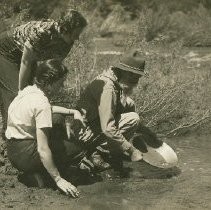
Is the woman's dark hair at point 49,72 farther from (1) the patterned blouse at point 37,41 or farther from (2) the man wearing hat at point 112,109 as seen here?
(2) the man wearing hat at point 112,109

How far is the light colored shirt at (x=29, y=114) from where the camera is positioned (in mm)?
4566

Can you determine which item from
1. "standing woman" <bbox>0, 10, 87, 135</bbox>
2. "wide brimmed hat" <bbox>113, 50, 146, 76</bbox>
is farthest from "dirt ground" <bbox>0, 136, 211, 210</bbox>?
"wide brimmed hat" <bbox>113, 50, 146, 76</bbox>

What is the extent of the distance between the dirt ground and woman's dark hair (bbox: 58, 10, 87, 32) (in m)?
1.36

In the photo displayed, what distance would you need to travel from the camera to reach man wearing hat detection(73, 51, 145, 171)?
494 centimetres

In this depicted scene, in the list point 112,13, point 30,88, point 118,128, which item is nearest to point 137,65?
point 118,128

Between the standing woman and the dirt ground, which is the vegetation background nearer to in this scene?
the standing woman

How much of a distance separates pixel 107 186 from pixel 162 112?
210 cm

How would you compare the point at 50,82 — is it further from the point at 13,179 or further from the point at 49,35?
the point at 13,179

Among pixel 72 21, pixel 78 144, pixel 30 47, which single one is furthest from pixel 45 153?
pixel 72 21

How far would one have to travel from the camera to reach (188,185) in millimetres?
5223

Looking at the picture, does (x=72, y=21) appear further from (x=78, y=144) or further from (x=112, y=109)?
(x=78, y=144)

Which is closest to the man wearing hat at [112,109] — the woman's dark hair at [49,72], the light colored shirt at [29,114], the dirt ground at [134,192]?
the dirt ground at [134,192]

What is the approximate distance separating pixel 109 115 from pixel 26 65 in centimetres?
80

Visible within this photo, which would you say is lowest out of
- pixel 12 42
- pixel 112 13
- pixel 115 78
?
pixel 112 13
